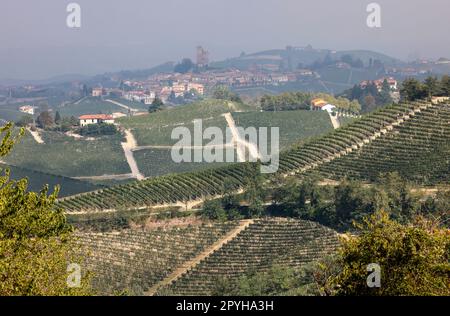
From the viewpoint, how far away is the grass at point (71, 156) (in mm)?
64312

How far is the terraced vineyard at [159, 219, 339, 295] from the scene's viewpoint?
30.1 m


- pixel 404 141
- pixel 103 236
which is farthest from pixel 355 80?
pixel 103 236

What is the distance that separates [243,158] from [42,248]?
48322mm

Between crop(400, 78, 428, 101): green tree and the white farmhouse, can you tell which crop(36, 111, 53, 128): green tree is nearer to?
the white farmhouse

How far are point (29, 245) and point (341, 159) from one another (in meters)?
29.2

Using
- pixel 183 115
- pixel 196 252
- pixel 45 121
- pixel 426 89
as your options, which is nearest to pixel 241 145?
pixel 183 115

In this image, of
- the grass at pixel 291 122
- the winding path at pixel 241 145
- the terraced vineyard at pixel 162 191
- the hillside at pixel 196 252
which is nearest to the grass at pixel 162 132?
the winding path at pixel 241 145

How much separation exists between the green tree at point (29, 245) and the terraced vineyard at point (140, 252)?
457 inches

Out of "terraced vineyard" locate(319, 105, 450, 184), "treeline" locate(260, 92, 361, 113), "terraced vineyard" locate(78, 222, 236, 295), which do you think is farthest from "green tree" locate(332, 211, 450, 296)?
"treeline" locate(260, 92, 361, 113)

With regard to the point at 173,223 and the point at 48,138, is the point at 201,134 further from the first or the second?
the point at 173,223

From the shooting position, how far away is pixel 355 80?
18625 cm

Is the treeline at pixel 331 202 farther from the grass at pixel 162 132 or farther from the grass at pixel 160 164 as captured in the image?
the grass at pixel 162 132

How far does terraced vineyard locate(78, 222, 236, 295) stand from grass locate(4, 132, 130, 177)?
1141 inches

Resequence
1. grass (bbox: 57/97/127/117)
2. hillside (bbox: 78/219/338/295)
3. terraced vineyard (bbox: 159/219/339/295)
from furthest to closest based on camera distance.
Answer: grass (bbox: 57/97/127/117) < hillside (bbox: 78/219/338/295) < terraced vineyard (bbox: 159/219/339/295)
